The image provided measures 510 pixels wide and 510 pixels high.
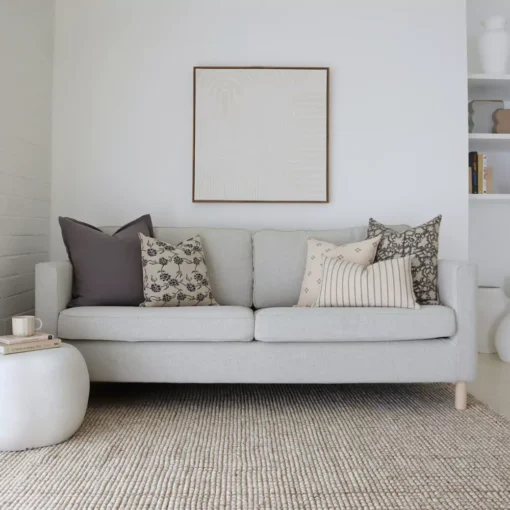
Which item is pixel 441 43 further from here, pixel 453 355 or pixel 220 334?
pixel 220 334

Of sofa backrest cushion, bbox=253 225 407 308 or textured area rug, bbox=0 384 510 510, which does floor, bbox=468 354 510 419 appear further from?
sofa backrest cushion, bbox=253 225 407 308

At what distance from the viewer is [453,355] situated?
254 cm

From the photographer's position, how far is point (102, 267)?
9.25 ft

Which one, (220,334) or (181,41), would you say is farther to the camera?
(181,41)

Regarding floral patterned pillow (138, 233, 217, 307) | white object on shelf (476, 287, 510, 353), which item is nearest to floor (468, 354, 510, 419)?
white object on shelf (476, 287, 510, 353)

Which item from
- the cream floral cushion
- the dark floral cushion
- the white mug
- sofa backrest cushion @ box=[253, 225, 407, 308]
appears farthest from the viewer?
sofa backrest cushion @ box=[253, 225, 407, 308]

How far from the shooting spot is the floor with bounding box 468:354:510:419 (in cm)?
266

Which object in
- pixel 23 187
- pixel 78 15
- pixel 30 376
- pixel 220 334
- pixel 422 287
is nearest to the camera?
pixel 30 376

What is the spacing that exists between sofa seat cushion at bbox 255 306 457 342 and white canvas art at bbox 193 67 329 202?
1.27 metres

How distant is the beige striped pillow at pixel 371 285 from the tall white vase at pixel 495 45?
6.24 ft

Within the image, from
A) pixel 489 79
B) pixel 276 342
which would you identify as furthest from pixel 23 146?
pixel 489 79

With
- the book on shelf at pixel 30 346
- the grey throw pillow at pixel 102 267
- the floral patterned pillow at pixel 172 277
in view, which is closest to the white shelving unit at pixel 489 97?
the floral patterned pillow at pixel 172 277

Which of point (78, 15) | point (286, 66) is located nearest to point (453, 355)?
point (286, 66)

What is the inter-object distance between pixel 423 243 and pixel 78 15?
105 inches
